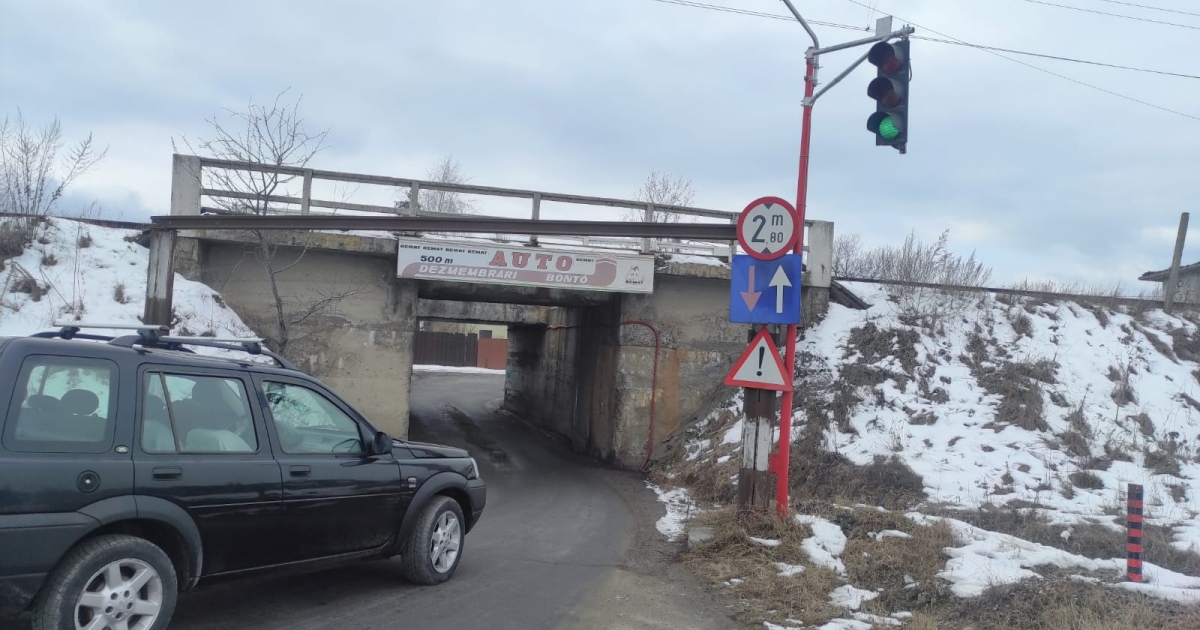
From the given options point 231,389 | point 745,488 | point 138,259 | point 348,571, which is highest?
point 138,259

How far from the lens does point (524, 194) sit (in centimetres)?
1498

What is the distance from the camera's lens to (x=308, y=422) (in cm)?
607

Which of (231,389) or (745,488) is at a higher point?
(231,389)

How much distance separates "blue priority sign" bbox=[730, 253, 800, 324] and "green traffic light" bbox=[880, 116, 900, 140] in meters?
1.51

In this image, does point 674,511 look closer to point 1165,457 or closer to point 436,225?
point 436,225

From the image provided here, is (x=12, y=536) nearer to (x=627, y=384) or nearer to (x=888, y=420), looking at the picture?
(x=888, y=420)

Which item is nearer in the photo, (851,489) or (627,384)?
(851,489)

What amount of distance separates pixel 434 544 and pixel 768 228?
4.77 m

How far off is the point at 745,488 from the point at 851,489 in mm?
2073

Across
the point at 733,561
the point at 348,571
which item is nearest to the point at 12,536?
the point at 348,571

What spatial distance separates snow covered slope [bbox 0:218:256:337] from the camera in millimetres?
12117

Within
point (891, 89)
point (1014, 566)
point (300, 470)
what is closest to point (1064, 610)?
point (1014, 566)

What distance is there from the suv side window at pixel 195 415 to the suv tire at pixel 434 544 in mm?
1734

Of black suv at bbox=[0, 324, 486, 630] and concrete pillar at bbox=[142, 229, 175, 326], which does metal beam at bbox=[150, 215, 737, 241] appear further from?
black suv at bbox=[0, 324, 486, 630]
